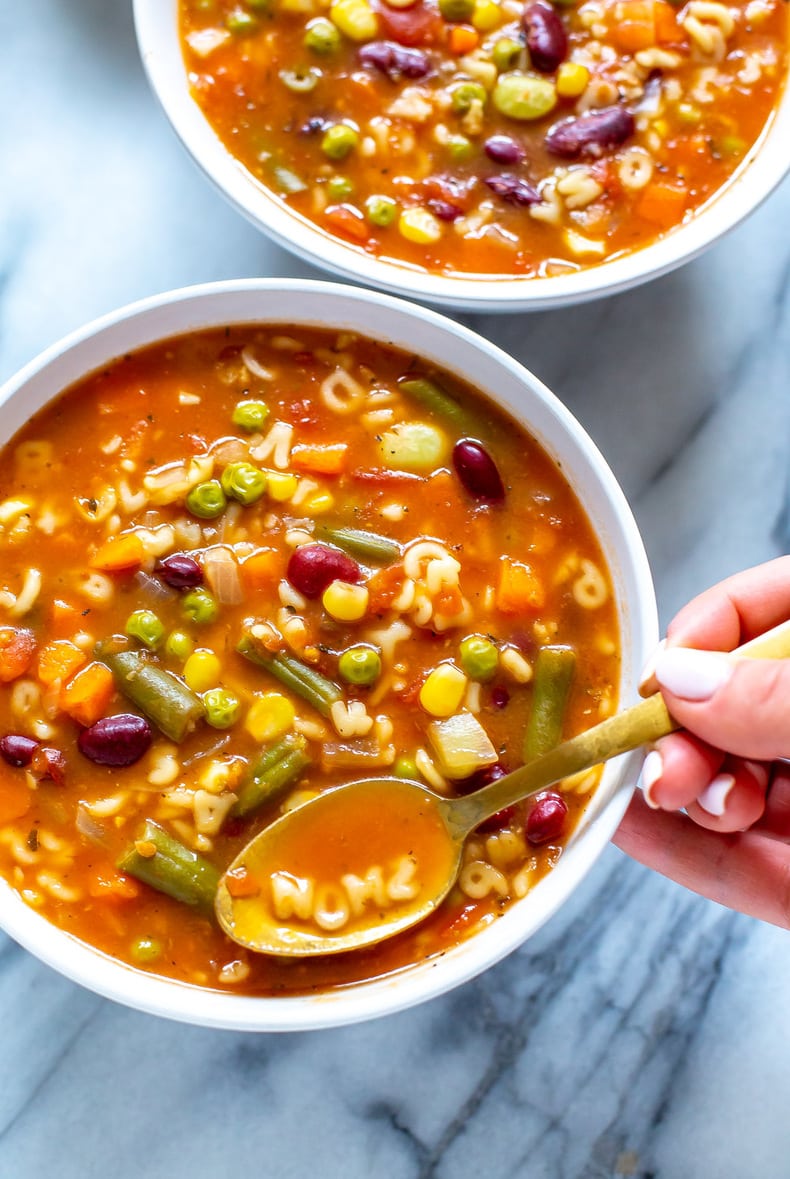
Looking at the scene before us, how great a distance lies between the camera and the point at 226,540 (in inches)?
136

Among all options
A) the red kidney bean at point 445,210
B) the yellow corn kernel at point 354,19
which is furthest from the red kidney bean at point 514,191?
the yellow corn kernel at point 354,19

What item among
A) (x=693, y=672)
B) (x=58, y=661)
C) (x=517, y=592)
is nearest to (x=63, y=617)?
(x=58, y=661)

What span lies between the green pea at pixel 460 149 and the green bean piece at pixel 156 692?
176cm

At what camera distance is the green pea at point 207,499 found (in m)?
3.41

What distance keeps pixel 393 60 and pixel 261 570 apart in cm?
167

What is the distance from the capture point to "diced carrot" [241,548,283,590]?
3449 millimetres

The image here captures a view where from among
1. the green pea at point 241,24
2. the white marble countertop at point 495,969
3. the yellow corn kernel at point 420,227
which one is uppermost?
the green pea at point 241,24

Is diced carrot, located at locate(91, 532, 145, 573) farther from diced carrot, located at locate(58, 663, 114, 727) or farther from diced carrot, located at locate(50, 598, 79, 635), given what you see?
diced carrot, located at locate(58, 663, 114, 727)

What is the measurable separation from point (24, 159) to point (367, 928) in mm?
2580

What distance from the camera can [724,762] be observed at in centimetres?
333

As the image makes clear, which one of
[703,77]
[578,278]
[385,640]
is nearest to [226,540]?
[385,640]

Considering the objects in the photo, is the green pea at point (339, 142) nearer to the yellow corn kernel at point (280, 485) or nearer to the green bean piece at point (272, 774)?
the yellow corn kernel at point (280, 485)

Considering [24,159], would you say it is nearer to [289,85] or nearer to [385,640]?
[289,85]

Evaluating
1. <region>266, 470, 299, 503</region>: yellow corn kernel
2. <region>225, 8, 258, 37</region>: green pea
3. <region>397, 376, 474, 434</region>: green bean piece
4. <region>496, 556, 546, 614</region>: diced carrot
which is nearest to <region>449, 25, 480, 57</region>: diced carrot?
<region>225, 8, 258, 37</region>: green pea
